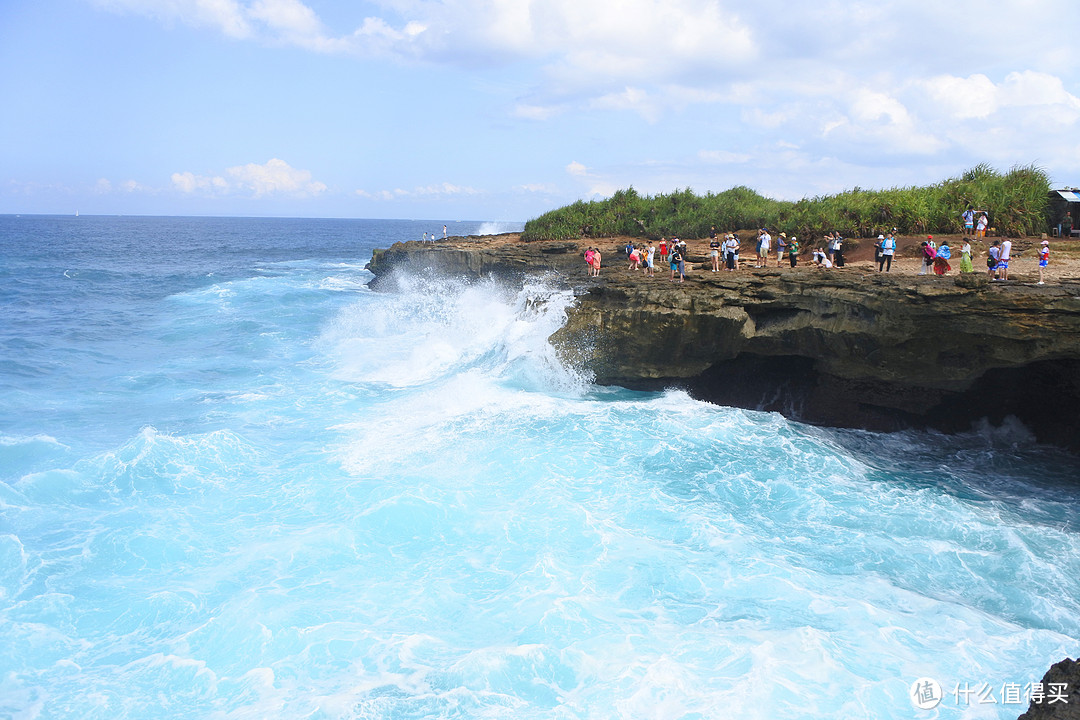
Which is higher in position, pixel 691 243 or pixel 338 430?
pixel 691 243

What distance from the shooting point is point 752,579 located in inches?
372

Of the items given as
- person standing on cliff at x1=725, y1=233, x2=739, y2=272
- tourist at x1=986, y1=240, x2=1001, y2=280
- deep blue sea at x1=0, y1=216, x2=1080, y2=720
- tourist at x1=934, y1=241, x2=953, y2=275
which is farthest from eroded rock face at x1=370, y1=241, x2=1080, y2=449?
person standing on cliff at x1=725, y1=233, x2=739, y2=272

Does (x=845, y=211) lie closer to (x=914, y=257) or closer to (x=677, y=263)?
(x=914, y=257)

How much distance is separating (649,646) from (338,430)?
941 centimetres

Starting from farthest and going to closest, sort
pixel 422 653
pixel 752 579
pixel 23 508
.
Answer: pixel 23 508 < pixel 752 579 < pixel 422 653

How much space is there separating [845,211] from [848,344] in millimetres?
10162

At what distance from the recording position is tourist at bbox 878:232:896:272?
16.3 m

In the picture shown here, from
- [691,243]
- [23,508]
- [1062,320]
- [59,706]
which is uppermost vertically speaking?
[691,243]

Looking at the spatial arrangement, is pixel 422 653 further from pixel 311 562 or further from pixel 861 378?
pixel 861 378

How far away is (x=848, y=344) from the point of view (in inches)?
579

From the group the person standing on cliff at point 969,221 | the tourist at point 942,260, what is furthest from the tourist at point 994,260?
the person standing on cliff at point 969,221

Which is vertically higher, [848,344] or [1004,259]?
[1004,259]

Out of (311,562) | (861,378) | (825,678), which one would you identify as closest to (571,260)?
(861,378)

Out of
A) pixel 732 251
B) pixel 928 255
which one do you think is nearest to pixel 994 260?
pixel 928 255
